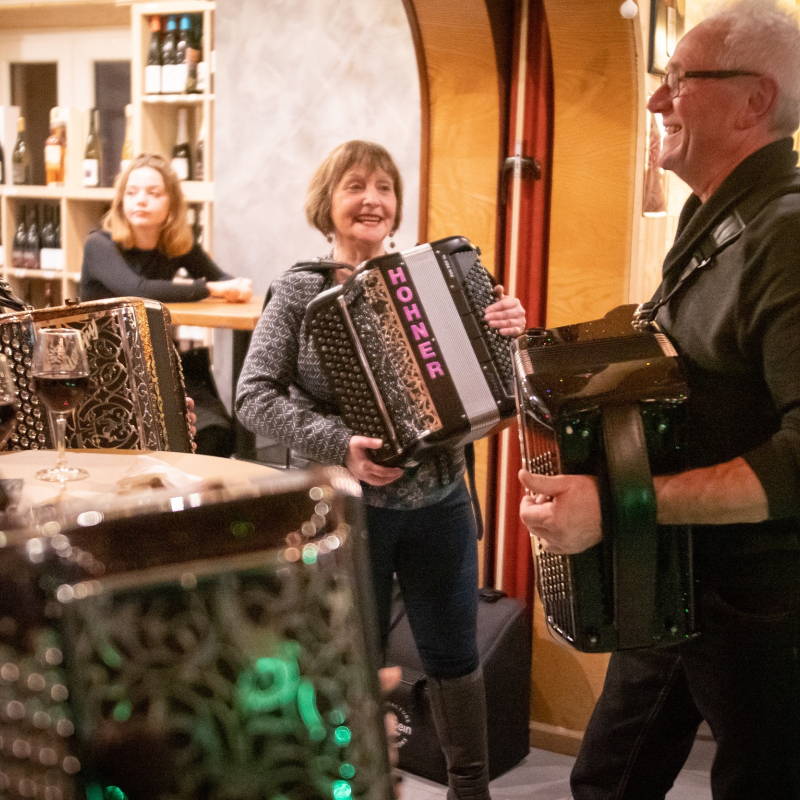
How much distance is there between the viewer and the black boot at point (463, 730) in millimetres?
1992

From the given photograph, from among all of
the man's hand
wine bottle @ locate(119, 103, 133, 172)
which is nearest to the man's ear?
the man's hand

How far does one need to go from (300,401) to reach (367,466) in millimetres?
279

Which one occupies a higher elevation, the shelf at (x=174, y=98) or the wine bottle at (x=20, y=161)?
the shelf at (x=174, y=98)

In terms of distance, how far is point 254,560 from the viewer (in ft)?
1.77

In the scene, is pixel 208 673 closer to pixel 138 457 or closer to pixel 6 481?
pixel 6 481

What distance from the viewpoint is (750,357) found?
48.3 inches

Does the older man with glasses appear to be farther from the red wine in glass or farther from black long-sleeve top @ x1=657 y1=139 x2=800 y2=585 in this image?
the red wine in glass

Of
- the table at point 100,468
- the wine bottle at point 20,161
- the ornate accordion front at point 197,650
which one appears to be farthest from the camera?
the wine bottle at point 20,161

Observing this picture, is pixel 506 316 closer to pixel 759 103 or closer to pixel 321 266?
pixel 321 266

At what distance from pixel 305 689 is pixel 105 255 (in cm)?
331

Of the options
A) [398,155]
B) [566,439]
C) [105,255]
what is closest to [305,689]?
[566,439]

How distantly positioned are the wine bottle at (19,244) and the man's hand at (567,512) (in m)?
4.91

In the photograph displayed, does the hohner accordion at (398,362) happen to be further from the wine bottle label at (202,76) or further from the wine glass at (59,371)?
the wine bottle label at (202,76)

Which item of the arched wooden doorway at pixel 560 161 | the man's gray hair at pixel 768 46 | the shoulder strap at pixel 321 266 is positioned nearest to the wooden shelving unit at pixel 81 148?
the arched wooden doorway at pixel 560 161
